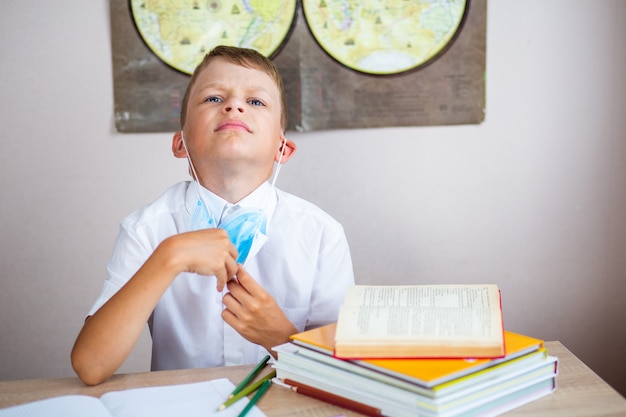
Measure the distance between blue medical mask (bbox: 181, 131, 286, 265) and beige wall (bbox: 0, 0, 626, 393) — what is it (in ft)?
3.23

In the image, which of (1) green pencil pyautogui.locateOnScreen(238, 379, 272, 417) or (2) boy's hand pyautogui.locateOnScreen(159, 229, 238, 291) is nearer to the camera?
(1) green pencil pyautogui.locateOnScreen(238, 379, 272, 417)

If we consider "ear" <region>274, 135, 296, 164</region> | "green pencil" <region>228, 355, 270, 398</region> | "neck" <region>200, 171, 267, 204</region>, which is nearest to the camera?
"green pencil" <region>228, 355, 270, 398</region>

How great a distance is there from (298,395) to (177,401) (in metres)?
0.16

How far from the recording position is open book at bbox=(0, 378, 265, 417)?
828 millimetres

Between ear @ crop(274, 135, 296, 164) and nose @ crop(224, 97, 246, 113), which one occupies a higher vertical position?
nose @ crop(224, 97, 246, 113)

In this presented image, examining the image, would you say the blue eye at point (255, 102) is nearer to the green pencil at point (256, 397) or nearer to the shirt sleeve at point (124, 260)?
the shirt sleeve at point (124, 260)

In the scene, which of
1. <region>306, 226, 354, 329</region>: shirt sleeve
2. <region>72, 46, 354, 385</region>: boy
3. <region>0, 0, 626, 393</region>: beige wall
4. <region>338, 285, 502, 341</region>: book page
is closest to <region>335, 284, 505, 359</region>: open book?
<region>338, 285, 502, 341</region>: book page

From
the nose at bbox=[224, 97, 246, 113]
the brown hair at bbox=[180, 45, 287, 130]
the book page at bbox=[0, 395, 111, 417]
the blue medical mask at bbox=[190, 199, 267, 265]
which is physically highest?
the brown hair at bbox=[180, 45, 287, 130]

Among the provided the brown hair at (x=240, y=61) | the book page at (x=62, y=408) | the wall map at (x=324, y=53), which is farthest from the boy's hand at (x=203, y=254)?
the wall map at (x=324, y=53)

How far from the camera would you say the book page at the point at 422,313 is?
0.83 meters

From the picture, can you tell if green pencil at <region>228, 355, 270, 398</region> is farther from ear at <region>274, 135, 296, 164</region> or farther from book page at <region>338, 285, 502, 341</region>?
ear at <region>274, 135, 296, 164</region>

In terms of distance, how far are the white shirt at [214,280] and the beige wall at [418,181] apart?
0.86m

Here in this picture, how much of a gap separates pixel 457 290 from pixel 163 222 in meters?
0.66

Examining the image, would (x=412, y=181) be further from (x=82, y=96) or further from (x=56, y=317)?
(x=56, y=317)
